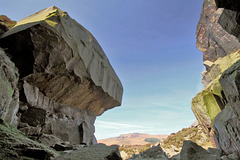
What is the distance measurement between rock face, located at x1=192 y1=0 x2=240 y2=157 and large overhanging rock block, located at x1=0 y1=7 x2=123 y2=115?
6151mm

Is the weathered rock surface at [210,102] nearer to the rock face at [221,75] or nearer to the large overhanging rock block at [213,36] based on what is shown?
the rock face at [221,75]

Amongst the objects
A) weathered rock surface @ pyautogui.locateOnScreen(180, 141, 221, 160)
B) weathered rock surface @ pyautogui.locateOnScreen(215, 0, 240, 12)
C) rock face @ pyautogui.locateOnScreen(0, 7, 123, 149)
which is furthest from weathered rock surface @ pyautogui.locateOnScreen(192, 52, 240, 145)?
weathered rock surface @ pyautogui.locateOnScreen(215, 0, 240, 12)

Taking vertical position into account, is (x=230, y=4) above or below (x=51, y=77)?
above

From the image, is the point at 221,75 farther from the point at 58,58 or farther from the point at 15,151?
the point at 58,58

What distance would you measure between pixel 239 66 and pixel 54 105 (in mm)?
9236

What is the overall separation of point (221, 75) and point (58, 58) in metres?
7.02

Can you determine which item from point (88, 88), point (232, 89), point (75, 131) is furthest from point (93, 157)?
point (75, 131)

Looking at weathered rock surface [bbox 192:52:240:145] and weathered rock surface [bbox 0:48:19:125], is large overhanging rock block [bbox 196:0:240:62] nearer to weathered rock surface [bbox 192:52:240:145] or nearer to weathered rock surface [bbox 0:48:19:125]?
weathered rock surface [bbox 192:52:240:145]

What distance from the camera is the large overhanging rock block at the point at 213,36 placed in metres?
23.2

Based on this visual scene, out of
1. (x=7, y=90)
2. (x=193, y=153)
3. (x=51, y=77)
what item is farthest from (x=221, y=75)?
(x=7, y=90)

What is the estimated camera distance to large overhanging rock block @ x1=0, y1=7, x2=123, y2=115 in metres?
5.72

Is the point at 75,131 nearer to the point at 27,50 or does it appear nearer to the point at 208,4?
the point at 27,50

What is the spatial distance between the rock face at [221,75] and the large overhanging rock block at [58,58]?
615cm

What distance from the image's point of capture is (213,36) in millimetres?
26516
